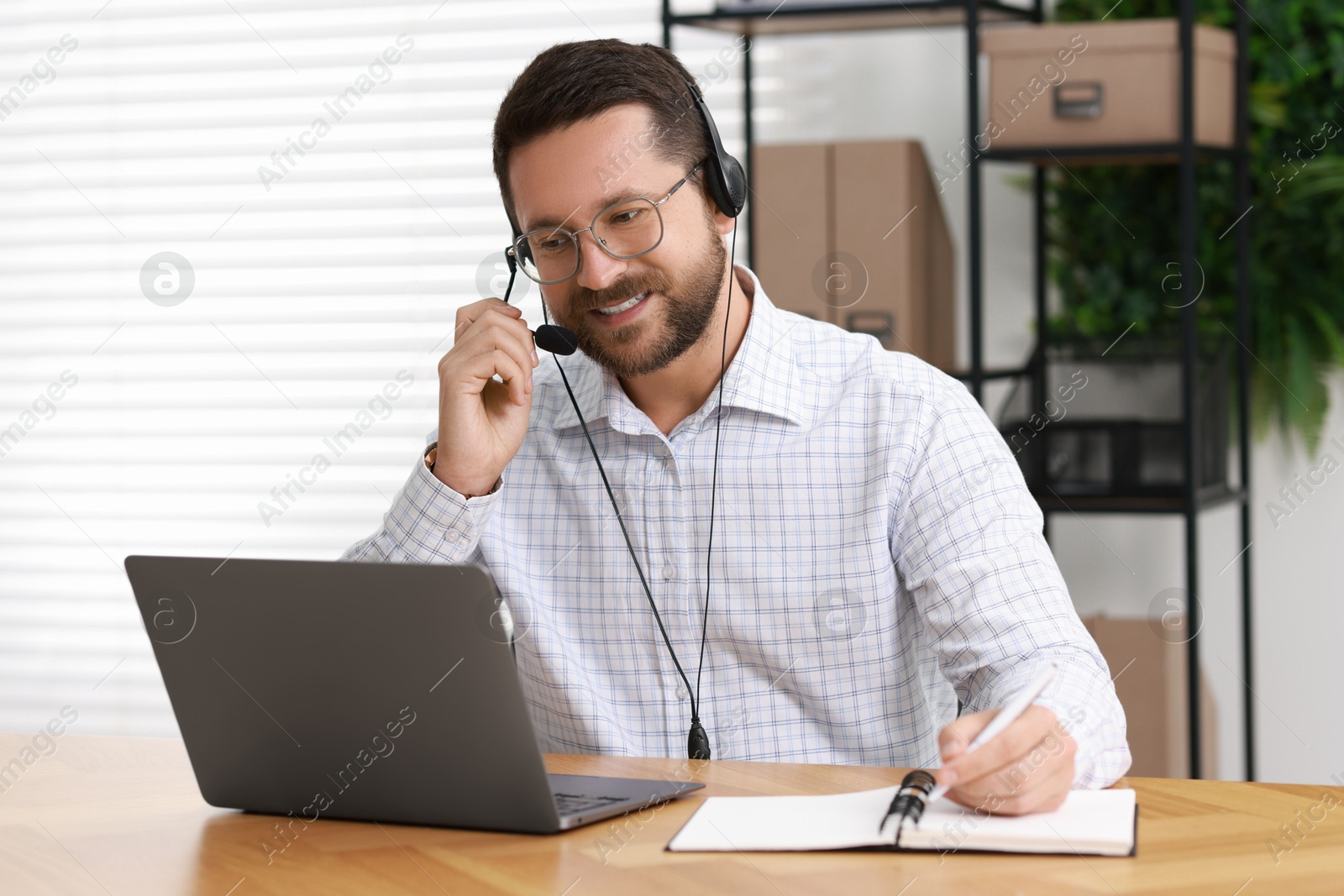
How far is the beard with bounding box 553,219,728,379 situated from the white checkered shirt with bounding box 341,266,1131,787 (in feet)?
0.17

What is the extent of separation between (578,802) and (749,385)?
62 cm

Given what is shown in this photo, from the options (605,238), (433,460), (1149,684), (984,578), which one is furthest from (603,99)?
(1149,684)

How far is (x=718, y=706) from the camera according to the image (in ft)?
4.48

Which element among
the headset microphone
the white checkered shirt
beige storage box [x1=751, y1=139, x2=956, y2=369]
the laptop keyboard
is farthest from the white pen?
beige storage box [x1=751, y1=139, x2=956, y2=369]

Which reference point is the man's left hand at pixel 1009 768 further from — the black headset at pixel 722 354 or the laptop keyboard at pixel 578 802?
the black headset at pixel 722 354

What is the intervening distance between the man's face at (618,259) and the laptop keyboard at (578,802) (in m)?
0.60

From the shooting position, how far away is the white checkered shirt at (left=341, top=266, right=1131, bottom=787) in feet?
4.35

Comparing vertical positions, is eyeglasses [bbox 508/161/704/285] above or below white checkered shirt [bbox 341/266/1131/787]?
above

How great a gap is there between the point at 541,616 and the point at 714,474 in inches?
9.8

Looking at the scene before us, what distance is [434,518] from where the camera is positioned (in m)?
1.36

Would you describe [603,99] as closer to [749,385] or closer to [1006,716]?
[749,385]

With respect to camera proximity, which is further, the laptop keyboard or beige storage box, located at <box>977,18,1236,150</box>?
beige storage box, located at <box>977,18,1236,150</box>

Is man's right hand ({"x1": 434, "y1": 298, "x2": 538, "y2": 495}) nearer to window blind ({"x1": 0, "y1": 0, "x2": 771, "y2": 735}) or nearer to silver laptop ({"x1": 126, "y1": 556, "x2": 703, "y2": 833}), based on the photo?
silver laptop ({"x1": 126, "y1": 556, "x2": 703, "y2": 833})

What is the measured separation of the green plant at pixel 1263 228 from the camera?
91.8 inches
